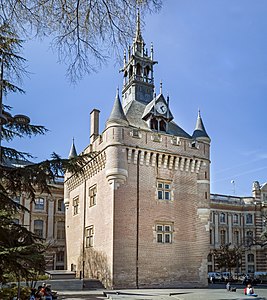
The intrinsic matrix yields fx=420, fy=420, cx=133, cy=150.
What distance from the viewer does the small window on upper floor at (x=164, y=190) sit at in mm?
28344

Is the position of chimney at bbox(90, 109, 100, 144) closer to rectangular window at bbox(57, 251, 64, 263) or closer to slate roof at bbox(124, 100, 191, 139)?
slate roof at bbox(124, 100, 191, 139)

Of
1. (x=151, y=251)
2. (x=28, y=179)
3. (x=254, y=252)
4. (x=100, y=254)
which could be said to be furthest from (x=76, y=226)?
(x=254, y=252)

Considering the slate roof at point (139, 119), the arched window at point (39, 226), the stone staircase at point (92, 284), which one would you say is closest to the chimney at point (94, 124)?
the slate roof at point (139, 119)

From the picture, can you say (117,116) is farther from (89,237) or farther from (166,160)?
(89,237)

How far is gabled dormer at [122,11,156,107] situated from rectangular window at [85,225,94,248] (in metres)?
10.7

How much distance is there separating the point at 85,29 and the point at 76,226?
30472 millimetres

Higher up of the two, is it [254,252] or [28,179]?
[28,179]

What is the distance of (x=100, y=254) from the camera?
2753 centimetres

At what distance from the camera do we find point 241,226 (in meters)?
56.2

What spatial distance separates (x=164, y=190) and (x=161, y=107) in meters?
6.37

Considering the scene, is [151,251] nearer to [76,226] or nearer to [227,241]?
[76,226]

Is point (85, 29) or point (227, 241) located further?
point (227, 241)

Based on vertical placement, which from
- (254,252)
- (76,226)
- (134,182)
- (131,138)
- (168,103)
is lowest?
(254,252)

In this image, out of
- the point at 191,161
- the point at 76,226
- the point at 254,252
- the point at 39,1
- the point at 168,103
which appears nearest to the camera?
the point at 39,1
